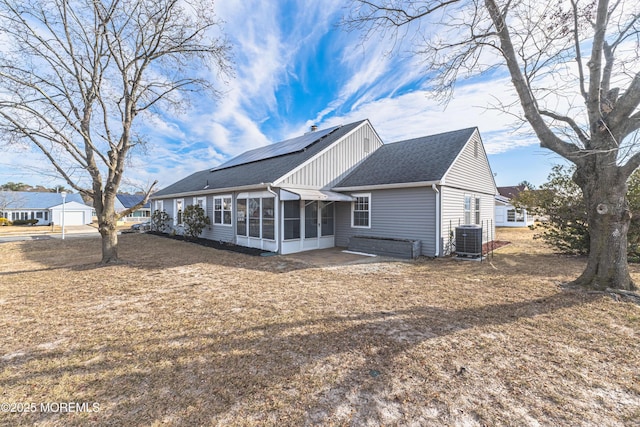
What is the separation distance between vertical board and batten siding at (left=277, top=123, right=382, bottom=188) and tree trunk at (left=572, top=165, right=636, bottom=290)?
318 inches

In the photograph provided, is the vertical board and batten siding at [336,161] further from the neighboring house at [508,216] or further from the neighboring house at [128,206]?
the neighboring house at [128,206]

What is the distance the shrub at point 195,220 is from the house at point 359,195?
1.58ft

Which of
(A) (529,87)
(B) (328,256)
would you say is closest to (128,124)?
(B) (328,256)

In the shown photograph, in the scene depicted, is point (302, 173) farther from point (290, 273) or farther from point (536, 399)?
point (536, 399)

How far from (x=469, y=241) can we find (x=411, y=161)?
387 cm

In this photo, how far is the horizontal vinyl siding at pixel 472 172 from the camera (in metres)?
10.2

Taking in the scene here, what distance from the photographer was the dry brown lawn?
2.23 m

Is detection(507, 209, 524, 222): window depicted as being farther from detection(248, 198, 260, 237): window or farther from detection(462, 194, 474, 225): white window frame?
detection(248, 198, 260, 237): window

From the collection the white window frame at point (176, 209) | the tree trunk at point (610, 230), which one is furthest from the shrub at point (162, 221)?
the tree trunk at point (610, 230)

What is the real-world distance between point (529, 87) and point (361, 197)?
646 centimetres

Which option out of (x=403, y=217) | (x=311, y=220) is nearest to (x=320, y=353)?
(x=403, y=217)

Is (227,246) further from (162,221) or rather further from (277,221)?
(162,221)

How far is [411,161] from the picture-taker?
36.2ft

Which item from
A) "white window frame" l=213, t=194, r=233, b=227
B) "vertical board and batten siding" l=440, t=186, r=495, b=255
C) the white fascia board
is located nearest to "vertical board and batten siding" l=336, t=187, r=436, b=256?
the white fascia board
